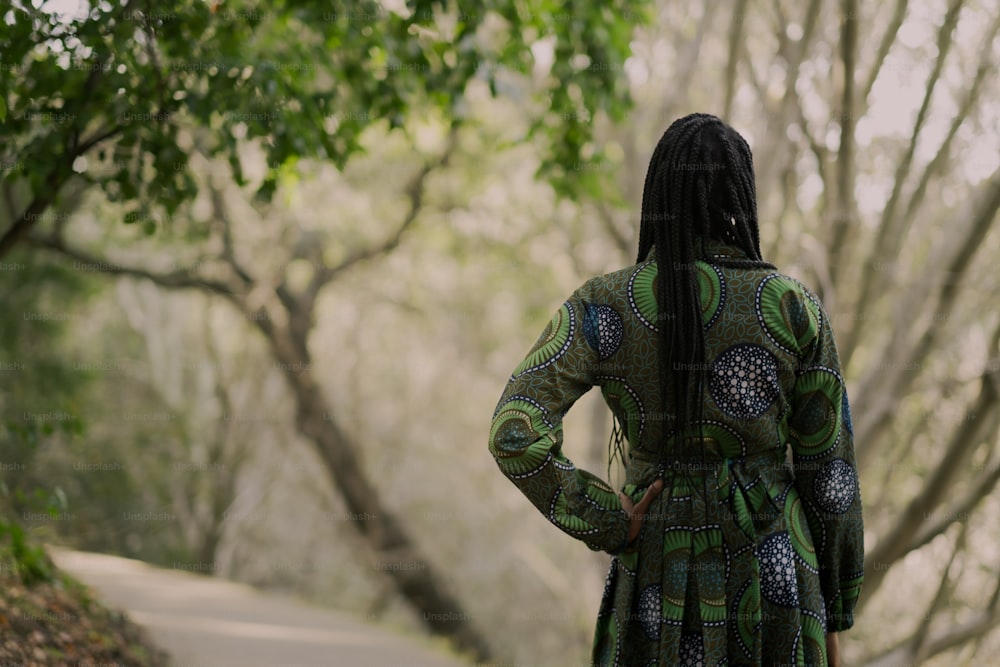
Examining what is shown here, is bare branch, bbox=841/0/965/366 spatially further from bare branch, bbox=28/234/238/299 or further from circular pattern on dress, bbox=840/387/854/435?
bare branch, bbox=28/234/238/299

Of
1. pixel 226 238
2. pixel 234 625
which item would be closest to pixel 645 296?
pixel 234 625

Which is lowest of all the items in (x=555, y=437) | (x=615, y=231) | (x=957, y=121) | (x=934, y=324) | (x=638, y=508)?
(x=638, y=508)

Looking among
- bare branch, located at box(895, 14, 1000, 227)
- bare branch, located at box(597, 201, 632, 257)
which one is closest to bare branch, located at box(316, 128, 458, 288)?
bare branch, located at box(597, 201, 632, 257)

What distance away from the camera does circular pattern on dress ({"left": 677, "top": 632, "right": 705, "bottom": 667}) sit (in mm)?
1981

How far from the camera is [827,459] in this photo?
80.4 inches

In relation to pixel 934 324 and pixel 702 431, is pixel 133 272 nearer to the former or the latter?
pixel 934 324

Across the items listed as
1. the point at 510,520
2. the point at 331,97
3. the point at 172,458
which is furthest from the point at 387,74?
the point at 510,520

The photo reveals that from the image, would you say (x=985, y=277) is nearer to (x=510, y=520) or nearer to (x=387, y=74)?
(x=387, y=74)

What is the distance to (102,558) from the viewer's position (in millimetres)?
7047

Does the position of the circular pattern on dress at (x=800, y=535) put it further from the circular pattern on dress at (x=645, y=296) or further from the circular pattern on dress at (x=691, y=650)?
the circular pattern on dress at (x=645, y=296)

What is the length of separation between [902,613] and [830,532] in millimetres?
8002

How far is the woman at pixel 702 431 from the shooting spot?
6.44 feet

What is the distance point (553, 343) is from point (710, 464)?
39 centimetres

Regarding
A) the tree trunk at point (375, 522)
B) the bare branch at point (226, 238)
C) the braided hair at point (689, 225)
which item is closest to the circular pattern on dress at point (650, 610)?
the braided hair at point (689, 225)
